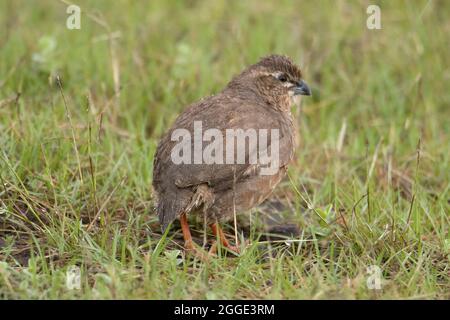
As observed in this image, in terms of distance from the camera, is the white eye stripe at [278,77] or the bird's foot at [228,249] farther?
the white eye stripe at [278,77]

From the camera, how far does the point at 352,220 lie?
5.71m

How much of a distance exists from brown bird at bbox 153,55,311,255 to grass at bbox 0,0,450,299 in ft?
1.03

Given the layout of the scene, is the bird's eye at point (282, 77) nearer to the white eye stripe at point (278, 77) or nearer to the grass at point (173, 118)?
the white eye stripe at point (278, 77)

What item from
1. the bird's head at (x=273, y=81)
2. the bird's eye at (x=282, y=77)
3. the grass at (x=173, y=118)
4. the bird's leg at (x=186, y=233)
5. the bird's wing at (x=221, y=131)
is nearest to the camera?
the grass at (x=173, y=118)

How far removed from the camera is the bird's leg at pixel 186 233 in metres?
5.67

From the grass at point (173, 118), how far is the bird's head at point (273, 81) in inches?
28.6

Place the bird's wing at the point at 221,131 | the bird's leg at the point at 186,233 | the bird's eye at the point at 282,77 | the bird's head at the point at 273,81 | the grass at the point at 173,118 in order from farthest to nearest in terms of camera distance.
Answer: the bird's eye at the point at 282,77
the bird's head at the point at 273,81
the bird's leg at the point at 186,233
the bird's wing at the point at 221,131
the grass at the point at 173,118

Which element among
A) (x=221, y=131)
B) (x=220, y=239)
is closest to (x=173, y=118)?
(x=221, y=131)

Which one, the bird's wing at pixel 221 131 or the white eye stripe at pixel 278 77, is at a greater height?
the white eye stripe at pixel 278 77

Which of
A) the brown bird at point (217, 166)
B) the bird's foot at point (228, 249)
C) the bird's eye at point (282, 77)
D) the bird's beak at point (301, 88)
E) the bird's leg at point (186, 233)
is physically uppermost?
the bird's eye at point (282, 77)

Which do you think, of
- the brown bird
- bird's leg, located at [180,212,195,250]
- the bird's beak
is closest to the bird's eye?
the bird's beak

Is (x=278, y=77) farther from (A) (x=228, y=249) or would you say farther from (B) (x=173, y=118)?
(A) (x=228, y=249)

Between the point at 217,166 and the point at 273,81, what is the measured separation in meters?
1.34

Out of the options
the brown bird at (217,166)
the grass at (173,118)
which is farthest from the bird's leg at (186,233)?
the grass at (173,118)
